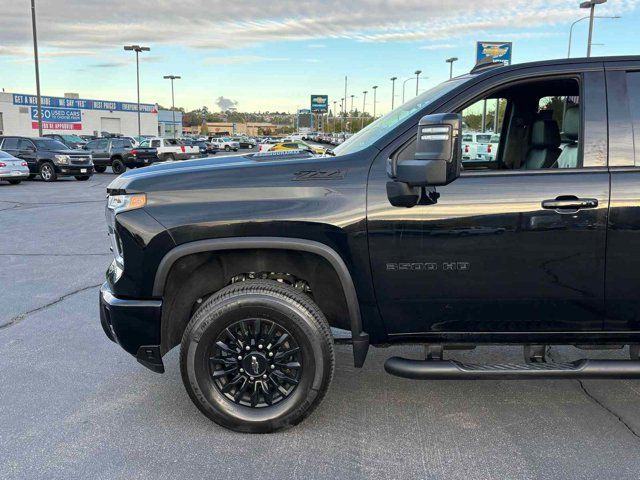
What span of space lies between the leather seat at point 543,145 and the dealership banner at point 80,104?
2374 inches

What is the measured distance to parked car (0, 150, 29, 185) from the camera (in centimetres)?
1912

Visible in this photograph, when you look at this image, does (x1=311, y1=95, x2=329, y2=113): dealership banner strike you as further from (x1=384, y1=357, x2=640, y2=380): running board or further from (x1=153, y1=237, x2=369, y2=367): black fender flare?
(x1=384, y1=357, x2=640, y2=380): running board

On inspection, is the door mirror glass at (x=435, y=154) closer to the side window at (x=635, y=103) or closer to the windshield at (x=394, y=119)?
the windshield at (x=394, y=119)

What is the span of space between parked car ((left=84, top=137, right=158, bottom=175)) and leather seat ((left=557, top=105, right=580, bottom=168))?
87.2 ft

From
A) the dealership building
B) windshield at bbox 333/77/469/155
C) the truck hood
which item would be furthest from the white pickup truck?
the dealership building

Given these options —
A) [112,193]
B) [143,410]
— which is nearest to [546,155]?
[112,193]

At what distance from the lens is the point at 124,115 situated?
76625 mm

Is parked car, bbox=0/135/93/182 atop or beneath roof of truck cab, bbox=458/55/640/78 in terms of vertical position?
beneath

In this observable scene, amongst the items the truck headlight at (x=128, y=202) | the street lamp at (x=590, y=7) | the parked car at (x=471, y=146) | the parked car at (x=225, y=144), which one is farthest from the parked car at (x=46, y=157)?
the parked car at (x=225, y=144)

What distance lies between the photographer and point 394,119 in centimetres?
347

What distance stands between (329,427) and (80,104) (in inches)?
2903

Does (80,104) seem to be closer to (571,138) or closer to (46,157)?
(46,157)

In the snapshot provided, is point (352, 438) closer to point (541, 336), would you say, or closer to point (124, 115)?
point (541, 336)

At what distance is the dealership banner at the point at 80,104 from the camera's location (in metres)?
62.3
